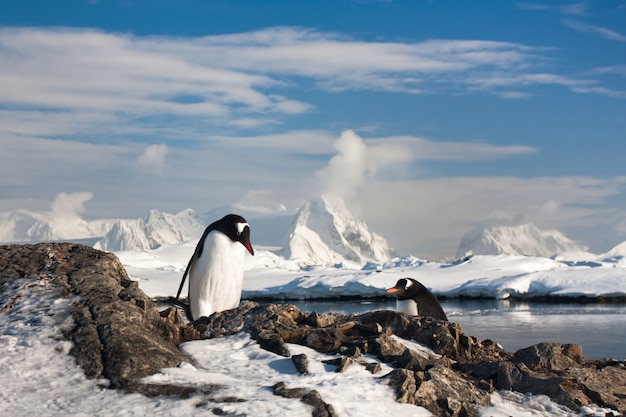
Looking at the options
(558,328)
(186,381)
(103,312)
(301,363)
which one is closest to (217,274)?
(103,312)

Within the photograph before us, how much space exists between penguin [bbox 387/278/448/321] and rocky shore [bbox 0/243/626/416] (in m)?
4.15

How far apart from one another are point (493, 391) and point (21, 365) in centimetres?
361

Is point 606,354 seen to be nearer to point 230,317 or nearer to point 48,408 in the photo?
point 230,317

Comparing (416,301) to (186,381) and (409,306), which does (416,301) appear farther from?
(186,381)

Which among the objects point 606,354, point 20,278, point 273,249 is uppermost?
point 273,249

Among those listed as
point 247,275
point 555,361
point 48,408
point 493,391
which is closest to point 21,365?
point 48,408

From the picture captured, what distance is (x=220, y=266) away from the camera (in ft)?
30.4

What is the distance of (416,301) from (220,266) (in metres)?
3.95

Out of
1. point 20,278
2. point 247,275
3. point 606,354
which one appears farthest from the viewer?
point 247,275

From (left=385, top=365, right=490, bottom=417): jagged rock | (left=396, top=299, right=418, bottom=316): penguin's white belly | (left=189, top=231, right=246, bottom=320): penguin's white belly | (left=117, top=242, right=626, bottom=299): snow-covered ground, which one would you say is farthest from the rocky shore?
(left=117, top=242, right=626, bottom=299): snow-covered ground

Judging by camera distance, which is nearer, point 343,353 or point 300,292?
point 343,353

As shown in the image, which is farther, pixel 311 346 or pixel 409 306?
pixel 409 306

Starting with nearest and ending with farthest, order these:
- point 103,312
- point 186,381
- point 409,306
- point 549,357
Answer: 1. point 186,381
2. point 103,312
3. point 549,357
4. point 409,306

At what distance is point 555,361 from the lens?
7.16 m
